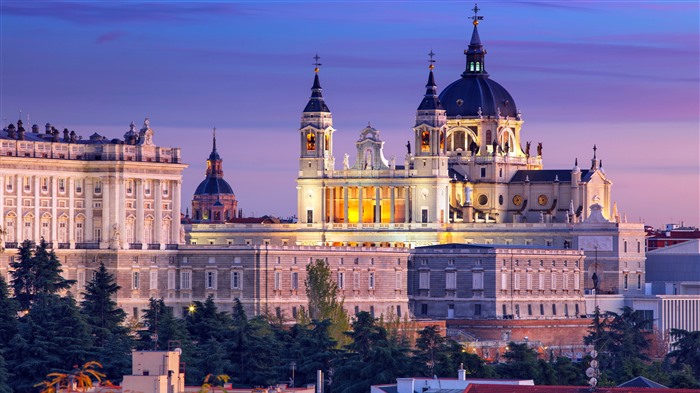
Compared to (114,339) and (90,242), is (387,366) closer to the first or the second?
(114,339)

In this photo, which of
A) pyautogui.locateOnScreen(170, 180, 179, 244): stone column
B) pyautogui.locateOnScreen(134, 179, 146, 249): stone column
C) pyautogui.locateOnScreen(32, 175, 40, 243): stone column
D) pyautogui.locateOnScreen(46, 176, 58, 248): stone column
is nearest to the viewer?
pyautogui.locateOnScreen(32, 175, 40, 243): stone column

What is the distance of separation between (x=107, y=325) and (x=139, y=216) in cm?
2438

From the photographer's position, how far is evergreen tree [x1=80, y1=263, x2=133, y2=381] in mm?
134750

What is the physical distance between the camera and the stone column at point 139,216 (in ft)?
582

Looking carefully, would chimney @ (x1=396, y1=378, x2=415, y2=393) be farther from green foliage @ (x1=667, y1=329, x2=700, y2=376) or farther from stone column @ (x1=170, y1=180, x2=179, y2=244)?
stone column @ (x1=170, y1=180, x2=179, y2=244)

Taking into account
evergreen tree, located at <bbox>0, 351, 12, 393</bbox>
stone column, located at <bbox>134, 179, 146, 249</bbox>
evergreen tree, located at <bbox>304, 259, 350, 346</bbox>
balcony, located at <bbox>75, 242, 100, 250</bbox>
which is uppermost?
stone column, located at <bbox>134, 179, 146, 249</bbox>

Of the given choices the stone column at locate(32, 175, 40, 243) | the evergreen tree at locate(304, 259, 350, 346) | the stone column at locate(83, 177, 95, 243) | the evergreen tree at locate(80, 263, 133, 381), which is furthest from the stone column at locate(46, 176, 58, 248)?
the evergreen tree at locate(304, 259, 350, 346)

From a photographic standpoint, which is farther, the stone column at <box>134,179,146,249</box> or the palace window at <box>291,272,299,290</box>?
the palace window at <box>291,272,299,290</box>

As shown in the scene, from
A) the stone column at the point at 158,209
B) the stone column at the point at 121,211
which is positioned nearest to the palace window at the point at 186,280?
the stone column at the point at 158,209

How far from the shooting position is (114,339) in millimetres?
144375

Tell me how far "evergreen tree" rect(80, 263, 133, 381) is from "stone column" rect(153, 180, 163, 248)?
699 cm

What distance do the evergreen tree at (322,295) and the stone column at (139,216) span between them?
38.0 feet

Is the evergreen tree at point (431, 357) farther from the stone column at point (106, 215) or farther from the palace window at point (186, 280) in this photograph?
the palace window at point (186, 280)

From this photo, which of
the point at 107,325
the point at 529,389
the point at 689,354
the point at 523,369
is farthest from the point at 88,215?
the point at 529,389
